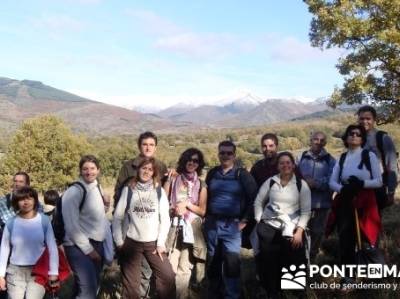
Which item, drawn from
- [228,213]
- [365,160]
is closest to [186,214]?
[228,213]

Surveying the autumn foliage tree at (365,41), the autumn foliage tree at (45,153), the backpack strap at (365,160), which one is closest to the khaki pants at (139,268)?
the backpack strap at (365,160)

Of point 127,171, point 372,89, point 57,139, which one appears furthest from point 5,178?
point 127,171

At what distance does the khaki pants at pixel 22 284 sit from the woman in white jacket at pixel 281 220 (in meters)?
2.59

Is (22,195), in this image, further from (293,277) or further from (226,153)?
(293,277)

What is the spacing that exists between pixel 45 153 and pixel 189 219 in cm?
3992

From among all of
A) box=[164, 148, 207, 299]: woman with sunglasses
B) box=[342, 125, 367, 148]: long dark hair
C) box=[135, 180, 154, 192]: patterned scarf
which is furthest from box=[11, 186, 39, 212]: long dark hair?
box=[342, 125, 367, 148]: long dark hair

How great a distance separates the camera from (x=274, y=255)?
17.7 feet

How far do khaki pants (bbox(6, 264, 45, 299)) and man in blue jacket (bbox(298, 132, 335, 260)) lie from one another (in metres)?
3.65

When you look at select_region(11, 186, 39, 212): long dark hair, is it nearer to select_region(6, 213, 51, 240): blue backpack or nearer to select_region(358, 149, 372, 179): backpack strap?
select_region(6, 213, 51, 240): blue backpack

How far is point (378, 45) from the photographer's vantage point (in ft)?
47.1

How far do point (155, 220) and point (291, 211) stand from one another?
159 cm

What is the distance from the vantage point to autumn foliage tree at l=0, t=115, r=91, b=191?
41312 mm

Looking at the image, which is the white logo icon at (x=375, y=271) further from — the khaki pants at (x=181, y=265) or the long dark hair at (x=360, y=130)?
the khaki pants at (x=181, y=265)

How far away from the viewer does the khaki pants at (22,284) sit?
4801mm
